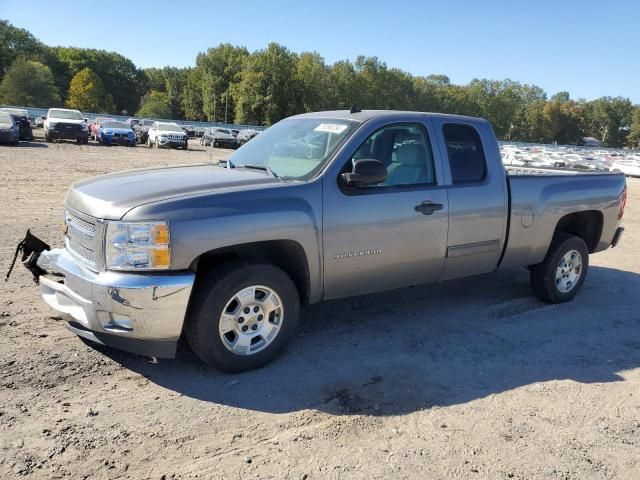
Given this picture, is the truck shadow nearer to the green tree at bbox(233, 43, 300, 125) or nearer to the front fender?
the front fender

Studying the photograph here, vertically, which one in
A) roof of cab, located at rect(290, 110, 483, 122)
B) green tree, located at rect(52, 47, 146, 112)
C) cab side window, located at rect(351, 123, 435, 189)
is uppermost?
green tree, located at rect(52, 47, 146, 112)

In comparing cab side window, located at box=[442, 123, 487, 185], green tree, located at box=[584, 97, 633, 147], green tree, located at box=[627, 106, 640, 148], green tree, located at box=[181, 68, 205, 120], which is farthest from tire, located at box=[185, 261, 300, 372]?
green tree, located at box=[584, 97, 633, 147]

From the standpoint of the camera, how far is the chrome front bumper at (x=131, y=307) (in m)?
3.44

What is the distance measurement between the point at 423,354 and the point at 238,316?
5.33ft

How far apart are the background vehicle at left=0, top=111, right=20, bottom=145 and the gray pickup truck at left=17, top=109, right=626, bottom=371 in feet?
79.1

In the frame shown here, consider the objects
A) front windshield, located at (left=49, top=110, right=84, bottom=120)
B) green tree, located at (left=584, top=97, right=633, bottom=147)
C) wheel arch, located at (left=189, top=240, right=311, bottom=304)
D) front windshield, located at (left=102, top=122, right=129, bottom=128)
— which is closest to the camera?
wheel arch, located at (left=189, top=240, right=311, bottom=304)

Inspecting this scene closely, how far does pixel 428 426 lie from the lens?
342 centimetres

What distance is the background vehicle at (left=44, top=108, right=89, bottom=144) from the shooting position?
29547mm

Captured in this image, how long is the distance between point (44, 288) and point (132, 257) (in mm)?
1089

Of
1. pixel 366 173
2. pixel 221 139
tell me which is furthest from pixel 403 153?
pixel 221 139

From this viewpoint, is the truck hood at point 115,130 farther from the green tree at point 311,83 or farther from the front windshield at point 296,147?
the green tree at point 311,83

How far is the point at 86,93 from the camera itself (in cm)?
10044

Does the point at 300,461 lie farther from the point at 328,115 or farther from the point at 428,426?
the point at 328,115

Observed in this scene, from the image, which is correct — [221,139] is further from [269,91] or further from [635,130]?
[635,130]
